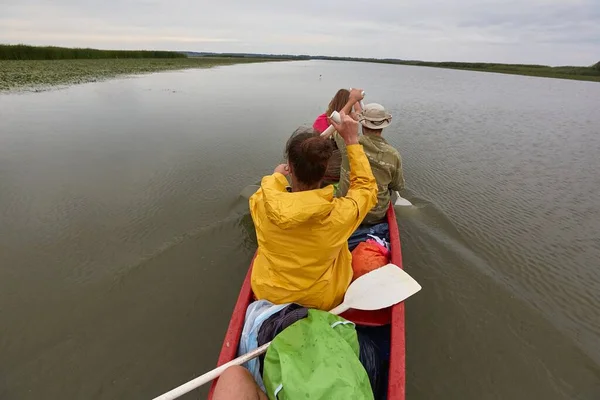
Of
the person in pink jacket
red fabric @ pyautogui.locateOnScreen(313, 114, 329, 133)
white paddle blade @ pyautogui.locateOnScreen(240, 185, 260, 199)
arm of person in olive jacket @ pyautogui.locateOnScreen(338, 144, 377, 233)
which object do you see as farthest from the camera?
white paddle blade @ pyautogui.locateOnScreen(240, 185, 260, 199)

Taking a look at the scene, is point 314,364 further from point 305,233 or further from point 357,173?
point 357,173

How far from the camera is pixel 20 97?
1329cm

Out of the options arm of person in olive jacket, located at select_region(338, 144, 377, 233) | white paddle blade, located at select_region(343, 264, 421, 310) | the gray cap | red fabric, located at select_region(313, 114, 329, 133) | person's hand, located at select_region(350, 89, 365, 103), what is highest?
person's hand, located at select_region(350, 89, 365, 103)

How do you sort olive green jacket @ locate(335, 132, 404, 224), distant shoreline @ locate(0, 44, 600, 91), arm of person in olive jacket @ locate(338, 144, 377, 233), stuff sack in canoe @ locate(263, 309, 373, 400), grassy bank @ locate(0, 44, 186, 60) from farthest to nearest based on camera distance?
grassy bank @ locate(0, 44, 186, 60) < distant shoreline @ locate(0, 44, 600, 91) < olive green jacket @ locate(335, 132, 404, 224) < arm of person in olive jacket @ locate(338, 144, 377, 233) < stuff sack in canoe @ locate(263, 309, 373, 400)

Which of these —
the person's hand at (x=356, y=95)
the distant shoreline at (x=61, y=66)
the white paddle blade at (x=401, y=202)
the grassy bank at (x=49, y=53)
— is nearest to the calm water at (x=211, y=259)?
the white paddle blade at (x=401, y=202)

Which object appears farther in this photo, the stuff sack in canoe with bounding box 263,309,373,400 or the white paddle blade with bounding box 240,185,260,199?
the white paddle blade with bounding box 240,185,260,199

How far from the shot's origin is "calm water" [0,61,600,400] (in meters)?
3.05

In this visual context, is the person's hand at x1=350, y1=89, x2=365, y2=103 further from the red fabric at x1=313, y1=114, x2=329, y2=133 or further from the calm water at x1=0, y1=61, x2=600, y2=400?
the calm water at x1=0, y1=61, x2=600, y2=400

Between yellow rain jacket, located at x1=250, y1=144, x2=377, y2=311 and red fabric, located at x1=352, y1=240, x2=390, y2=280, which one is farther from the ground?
yellow rain jacket, located at x1=250, y1=144, x2=377, y2=311

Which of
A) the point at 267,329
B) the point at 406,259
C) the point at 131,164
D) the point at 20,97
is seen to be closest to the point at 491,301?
the point at 406,259

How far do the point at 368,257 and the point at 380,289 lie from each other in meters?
0.53

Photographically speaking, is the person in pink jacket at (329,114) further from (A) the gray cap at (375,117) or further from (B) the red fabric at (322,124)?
(A) the gray cap at (375,117)

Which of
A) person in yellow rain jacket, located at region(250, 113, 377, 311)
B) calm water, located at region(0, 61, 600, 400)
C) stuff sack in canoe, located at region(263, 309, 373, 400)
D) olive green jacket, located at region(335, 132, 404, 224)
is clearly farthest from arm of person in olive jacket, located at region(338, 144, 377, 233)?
calm water, located at region(0, 61, 600, 400)

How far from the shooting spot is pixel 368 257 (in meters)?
3.22
